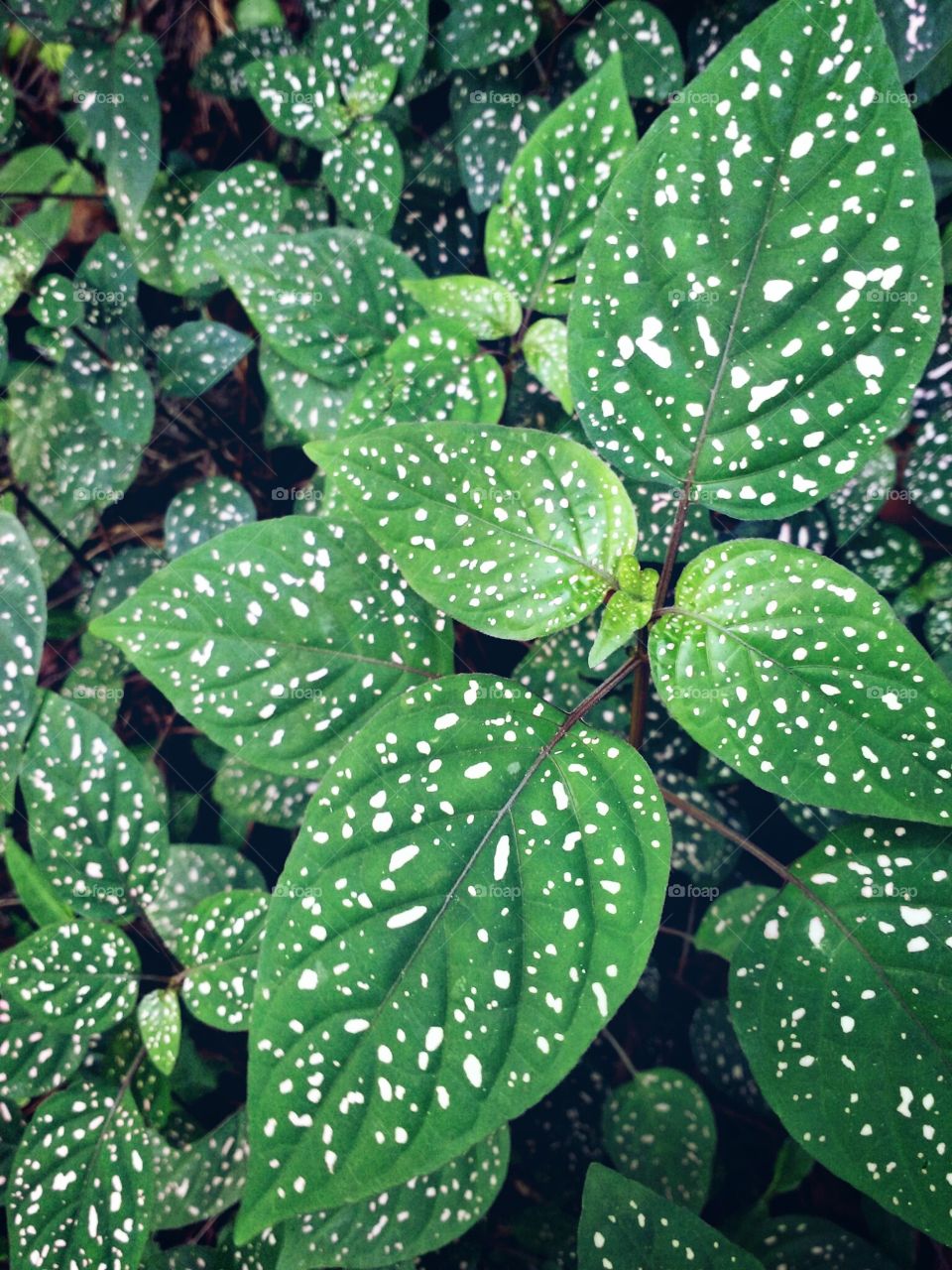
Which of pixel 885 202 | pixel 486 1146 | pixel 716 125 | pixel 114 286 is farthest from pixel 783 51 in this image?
pixel 486 1146

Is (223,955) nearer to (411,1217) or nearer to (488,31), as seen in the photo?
(411,1217)

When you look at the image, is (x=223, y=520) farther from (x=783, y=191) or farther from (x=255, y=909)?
(x=783, y=191)

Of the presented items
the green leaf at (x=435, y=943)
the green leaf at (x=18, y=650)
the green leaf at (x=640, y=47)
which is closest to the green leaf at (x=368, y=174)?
the green leaf at (x=640, y=47)

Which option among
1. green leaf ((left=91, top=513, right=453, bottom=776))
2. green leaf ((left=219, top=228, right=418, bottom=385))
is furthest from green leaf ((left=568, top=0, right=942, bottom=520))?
green leaf ((left=219, top=228, right=418, bottom=385))

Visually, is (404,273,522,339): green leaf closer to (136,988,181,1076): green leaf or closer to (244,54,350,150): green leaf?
(244,54,350,150): green leaf

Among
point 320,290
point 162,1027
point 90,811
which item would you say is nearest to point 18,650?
point 90,811

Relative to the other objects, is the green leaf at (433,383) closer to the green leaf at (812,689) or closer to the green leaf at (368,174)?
the green leaf at (368,174)
